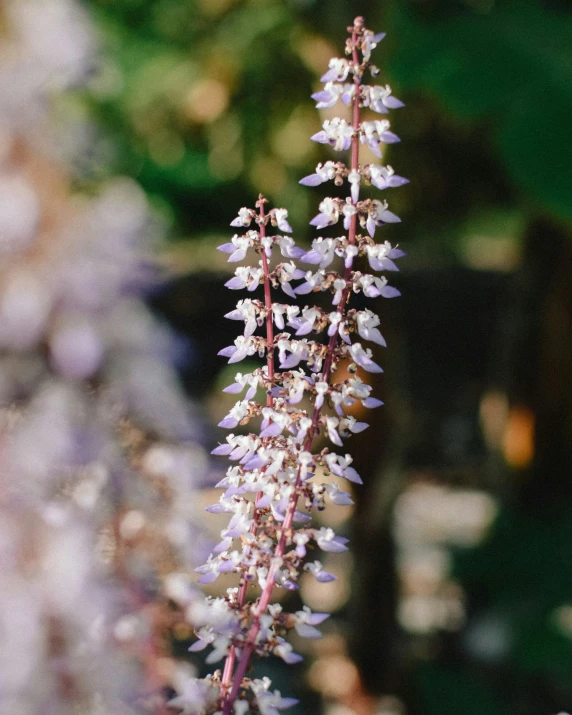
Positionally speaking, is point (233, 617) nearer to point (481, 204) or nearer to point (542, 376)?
point (542, 376)

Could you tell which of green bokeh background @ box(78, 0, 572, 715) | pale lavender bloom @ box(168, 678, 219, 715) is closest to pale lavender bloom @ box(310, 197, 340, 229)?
pale lavender bloom @ box(168, 678, 219, 715)

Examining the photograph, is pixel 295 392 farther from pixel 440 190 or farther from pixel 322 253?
pixel 440 190

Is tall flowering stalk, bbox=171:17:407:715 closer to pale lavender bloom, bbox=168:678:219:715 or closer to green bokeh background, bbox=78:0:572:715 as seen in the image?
pale lavender bloom, bbox=168:678:219:715

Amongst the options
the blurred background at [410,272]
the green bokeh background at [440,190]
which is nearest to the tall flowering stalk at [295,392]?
the blurred background at [410,272]

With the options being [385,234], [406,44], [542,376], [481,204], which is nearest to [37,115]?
[385,234]

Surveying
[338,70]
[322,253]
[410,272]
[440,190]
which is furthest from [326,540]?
[410,272]

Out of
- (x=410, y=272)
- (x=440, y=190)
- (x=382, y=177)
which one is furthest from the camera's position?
(x=410, y=272)
